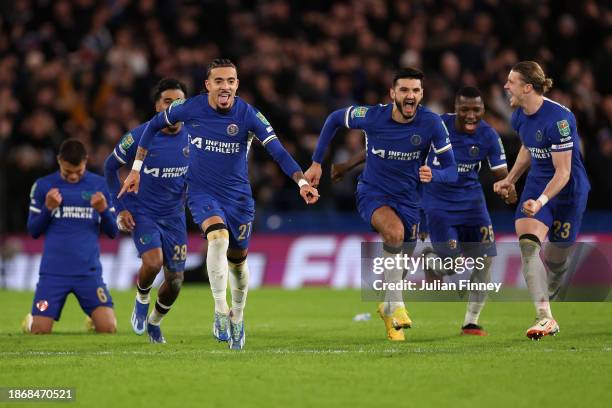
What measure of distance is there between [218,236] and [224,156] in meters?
0.86

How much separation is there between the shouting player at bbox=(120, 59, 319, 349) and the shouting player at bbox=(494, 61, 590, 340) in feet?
7.95

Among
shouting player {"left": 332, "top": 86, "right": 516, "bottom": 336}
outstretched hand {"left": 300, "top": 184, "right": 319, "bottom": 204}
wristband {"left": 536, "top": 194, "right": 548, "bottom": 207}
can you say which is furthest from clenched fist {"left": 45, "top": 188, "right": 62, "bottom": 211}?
wristband {"left": 536, "top": 194, "right": 548, "bottom": 207}

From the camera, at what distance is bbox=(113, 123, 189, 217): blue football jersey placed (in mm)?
11891

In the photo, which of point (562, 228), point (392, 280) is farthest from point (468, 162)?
point (392, 280)

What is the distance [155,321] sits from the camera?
11.4m

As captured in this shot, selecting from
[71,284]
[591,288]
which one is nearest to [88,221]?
[71,284]

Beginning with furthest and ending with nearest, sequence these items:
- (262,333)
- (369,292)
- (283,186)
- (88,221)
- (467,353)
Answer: (283,186) → (369,292) → (88,221) → (262,333) → (467,353)

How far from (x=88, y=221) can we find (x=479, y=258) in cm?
439

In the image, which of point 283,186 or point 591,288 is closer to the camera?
point 591,288

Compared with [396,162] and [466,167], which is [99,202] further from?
[466,167]

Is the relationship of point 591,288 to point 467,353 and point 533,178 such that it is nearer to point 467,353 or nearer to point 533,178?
point 533,178

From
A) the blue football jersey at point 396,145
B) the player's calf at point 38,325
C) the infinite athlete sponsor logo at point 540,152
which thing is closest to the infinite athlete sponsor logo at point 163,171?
the blue football jersey at point 396,145

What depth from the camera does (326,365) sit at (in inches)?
355

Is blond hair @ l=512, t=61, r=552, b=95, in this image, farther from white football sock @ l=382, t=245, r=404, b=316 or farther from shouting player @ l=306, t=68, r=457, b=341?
white football sock @ l=382, t=245, r=404, b=316
